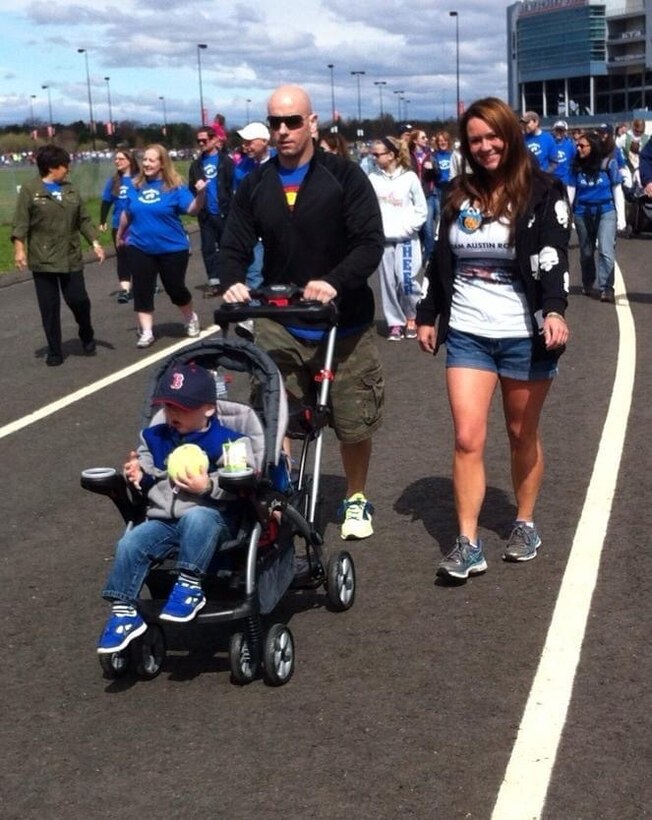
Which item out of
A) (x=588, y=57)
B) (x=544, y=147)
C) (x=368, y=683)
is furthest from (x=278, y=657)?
(x=588, y=57)

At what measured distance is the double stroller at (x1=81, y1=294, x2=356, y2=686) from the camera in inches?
189

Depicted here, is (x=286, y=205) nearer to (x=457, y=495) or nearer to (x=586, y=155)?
(x=457, y=495)

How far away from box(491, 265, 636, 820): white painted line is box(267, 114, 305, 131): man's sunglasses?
231 cm

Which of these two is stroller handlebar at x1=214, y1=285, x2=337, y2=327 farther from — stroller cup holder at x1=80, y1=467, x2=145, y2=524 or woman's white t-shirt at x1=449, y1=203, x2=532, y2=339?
stroller cup holder at x1=80, y1=467, x2=145, y2=524

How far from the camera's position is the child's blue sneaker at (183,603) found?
4.68 metres

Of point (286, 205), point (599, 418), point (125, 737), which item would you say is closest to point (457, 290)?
point (286, 205)

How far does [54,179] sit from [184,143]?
55.7 metres

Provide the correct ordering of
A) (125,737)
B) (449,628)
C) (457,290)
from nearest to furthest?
(125,737), (449,628), (457,290)

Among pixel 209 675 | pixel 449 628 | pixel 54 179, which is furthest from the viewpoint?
pixel 54 179

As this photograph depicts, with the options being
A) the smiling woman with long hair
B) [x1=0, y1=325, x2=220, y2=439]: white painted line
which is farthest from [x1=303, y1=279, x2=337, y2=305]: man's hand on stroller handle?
[x1=0, y1=325, x2=220, y2=439]: white painted line

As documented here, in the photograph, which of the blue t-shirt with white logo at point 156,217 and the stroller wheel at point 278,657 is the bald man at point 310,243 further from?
the blue t-shirt with white logo at point 156,217

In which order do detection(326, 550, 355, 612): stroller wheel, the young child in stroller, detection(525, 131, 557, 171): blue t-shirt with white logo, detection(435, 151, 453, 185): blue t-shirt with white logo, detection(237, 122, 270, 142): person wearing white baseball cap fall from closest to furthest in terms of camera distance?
1. the young child in stroller
2. detection(326, 550, 355, 612): stroller wheel
3. detection(237, 122, 270, 142): person wearing white baseball cap
4. detection(525, 131, 557, 171): blue t-shirt with white logo
5. detection(435, 151, 453, 185): blue t-shirt with white logo

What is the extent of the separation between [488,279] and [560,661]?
175cm

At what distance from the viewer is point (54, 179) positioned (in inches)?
496
